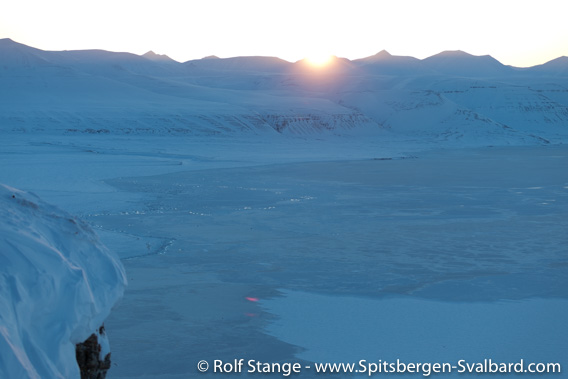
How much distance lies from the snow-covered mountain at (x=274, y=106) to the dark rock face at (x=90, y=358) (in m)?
38.3

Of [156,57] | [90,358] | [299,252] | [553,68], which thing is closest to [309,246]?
[299,252]

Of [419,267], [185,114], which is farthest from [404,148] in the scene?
[419,267]

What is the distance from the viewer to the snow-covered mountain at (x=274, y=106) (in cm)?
4422

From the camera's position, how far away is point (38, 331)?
2.96 m

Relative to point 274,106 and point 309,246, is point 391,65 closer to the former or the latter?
point 274,106

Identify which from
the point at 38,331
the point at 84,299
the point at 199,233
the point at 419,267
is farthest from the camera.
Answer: the point at 199,233

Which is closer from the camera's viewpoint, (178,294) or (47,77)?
(178,294)

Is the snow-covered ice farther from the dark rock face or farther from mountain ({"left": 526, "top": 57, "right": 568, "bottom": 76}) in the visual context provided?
mountain ({"left": 526, "top": 57, "right": 568, "bottom": 76})

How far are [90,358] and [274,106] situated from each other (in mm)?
51600

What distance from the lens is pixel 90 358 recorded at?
3488mm

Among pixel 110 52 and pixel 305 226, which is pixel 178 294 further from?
pixel 110 52

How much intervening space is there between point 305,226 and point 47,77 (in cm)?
5508

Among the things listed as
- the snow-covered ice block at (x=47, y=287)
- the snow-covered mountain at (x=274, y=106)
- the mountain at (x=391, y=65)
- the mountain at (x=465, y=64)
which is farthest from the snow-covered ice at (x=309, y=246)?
the mountain at (x=465, y=64)

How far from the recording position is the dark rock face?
3.45 m
